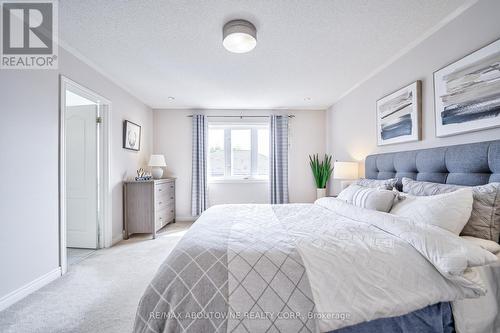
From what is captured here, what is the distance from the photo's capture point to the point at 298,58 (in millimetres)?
2486

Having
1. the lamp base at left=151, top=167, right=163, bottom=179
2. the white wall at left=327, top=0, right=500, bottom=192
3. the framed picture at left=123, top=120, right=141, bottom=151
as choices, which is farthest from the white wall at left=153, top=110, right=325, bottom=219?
the white wall at left=327, top=0, right=500, bottom=192

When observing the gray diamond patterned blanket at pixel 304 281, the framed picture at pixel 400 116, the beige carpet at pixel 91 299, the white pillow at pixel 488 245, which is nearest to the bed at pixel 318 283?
the gray diamond patterned blanket at pixel 304 281

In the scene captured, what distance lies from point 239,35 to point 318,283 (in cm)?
197

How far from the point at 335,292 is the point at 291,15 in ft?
6.67

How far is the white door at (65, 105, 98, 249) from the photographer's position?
2.96 metres

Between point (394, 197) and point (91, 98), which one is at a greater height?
point (91, 98)

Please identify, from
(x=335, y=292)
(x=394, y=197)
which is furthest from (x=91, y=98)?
(x=394, y=197)

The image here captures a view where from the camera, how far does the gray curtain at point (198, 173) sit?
14.4ft

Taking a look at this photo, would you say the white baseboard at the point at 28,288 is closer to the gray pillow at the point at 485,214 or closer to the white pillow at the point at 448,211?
the white pillow at the point at 448,211

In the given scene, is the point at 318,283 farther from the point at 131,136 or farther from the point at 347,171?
the point at 131,136

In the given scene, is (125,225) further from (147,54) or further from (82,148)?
(147,54)

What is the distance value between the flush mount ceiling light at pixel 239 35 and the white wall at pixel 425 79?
5.59ft

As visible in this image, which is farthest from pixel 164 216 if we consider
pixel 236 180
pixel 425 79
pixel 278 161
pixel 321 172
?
pixel 425 79

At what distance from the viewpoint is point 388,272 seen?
109 centimetres
